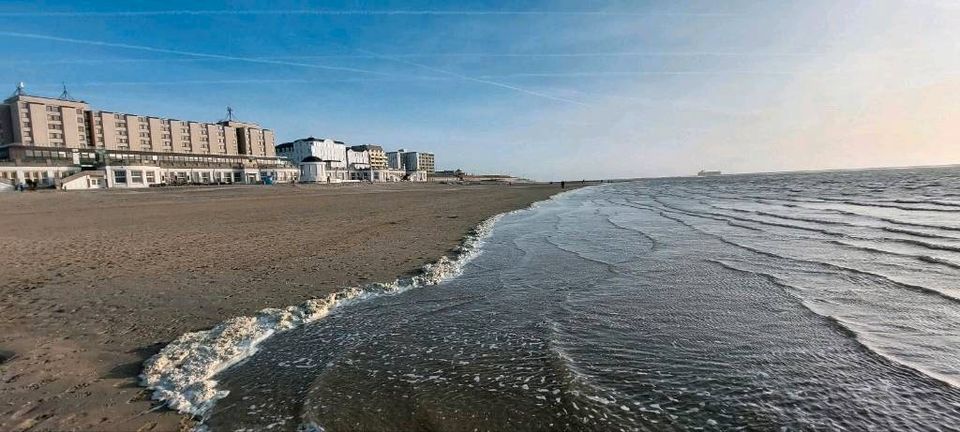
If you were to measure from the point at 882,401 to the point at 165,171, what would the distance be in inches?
4046

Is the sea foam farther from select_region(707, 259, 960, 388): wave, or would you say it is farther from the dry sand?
select_region(707, 259, 960, 388): wave

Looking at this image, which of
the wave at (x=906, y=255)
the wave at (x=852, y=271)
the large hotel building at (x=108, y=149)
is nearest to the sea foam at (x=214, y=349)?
the wave at (x=852, y=271)

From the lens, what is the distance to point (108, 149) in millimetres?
103688

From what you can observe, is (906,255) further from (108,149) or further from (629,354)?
(108,149)

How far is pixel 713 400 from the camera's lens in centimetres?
452

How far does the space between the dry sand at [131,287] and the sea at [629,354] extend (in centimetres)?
128

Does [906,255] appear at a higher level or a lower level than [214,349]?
lower

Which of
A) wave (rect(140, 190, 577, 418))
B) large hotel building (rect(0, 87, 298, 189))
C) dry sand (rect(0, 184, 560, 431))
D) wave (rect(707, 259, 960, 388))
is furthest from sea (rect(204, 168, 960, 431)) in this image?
large hotel building (rect(0, 87, 298, 189))

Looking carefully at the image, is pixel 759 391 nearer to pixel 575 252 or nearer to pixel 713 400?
pixel 713 400

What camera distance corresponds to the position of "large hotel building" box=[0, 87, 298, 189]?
69988 mm

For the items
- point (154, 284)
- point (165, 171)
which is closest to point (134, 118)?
point (165, 171)

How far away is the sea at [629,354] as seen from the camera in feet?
13.9

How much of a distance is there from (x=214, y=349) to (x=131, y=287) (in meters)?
4.74

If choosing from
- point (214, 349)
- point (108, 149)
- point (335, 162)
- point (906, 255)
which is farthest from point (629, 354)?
point (335, 162)
